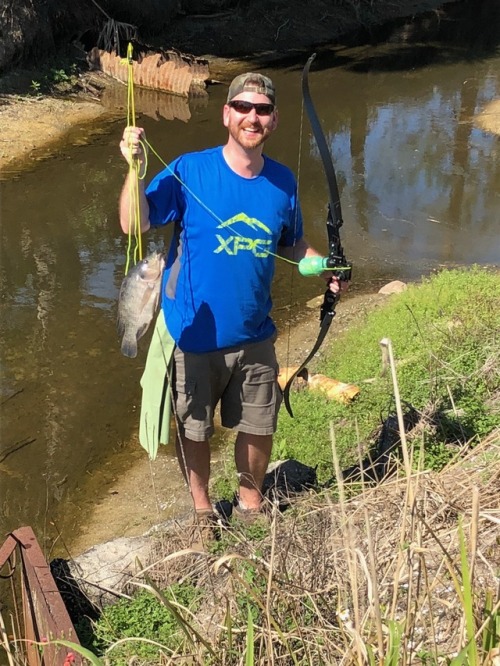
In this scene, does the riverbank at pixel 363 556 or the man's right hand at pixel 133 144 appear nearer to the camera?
the riverbank at pixel 363 556

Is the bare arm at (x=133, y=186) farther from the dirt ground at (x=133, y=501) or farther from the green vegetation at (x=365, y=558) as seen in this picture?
the dirt ground at (x=133, y=501)

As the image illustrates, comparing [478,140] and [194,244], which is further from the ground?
[194,244]

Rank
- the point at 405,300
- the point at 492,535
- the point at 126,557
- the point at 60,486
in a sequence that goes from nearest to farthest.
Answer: the point at 492,535 → the point at 126,557 → the point at 60,486 → the point at 405,300

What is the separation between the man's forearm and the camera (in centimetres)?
286

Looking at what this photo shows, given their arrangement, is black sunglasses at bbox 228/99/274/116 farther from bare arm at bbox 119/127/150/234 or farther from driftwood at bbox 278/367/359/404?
driftwood at bbox 278/367/359/404

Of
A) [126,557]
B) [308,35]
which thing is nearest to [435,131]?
[308,35]

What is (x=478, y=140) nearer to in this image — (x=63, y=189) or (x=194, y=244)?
(x=63, y=189)

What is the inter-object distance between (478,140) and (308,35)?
29.9 ft

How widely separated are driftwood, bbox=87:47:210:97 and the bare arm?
11.8m

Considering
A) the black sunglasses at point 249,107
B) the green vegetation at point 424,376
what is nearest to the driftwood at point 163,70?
the green vegetation at point 424,376

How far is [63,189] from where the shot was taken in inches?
379

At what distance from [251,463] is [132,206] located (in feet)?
4.49

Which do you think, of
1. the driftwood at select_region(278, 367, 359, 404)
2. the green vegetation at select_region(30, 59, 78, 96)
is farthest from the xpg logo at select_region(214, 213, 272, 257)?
the green vegetation at select_region(30, 59, 78, 96)

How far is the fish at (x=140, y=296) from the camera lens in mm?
2828
